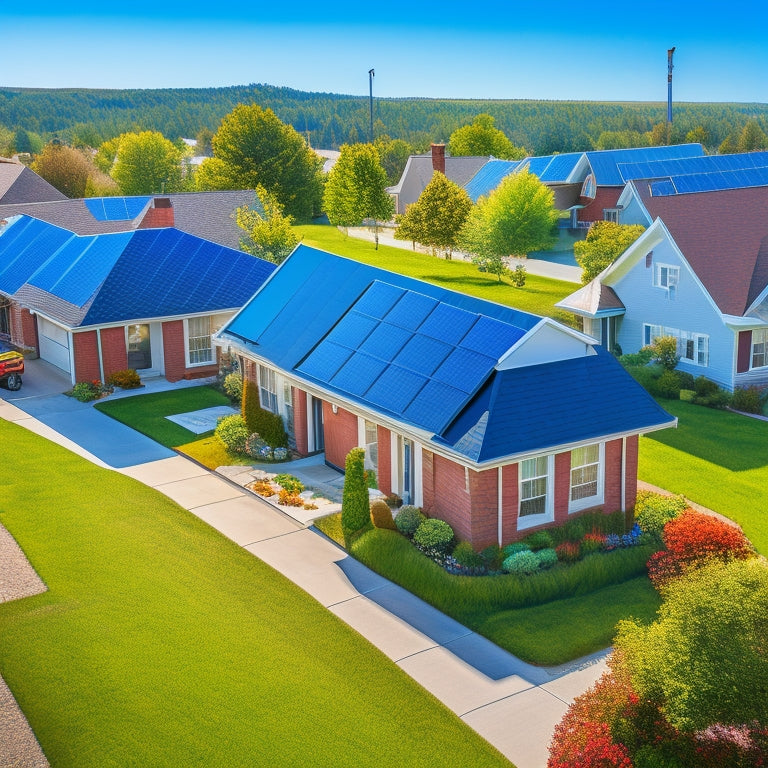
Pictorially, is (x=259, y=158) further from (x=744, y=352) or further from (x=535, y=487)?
(x=535, y=487)

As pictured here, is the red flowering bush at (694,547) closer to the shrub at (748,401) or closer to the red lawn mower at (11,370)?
the shrub at (748,401)

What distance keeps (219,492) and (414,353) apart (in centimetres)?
645

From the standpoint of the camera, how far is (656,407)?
76.8 feet

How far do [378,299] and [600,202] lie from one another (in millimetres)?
52722

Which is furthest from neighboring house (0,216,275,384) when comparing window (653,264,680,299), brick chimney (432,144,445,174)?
brick chimney (432,144,445,174)

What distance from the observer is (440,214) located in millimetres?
65062

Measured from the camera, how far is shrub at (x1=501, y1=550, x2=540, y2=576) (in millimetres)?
20750

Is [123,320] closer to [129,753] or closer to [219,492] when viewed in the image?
→ [219,492]

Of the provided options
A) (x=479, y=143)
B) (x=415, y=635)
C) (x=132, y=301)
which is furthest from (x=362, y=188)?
(x=415, y=635)

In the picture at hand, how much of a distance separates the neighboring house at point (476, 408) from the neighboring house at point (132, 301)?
11384mm

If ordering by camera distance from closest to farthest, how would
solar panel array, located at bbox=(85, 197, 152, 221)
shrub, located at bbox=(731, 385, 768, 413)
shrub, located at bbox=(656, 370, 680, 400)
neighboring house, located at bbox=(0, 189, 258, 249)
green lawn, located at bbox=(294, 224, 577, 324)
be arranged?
1. shrub, located at bbox=(731, 385, 768, 413)
2. shrub, located at bbox=(656, 370, 680, 400)
3. green lawn, located at bbox=(294, 224, 577, 324)
4. neighboring house, located at bbox=(0, 189, 258, 249)
5. solar panel array, located at bbox=(85, 197, 152, 221)

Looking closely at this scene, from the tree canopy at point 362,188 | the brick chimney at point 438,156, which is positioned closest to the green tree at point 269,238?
the tree canopy at point 362,188

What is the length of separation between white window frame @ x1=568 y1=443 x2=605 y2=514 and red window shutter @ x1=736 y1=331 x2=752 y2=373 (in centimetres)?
1428

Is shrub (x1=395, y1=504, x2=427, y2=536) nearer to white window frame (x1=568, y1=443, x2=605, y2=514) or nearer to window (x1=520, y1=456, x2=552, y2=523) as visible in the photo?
window (x1=520, y1=456, x2=552, y2=523)
